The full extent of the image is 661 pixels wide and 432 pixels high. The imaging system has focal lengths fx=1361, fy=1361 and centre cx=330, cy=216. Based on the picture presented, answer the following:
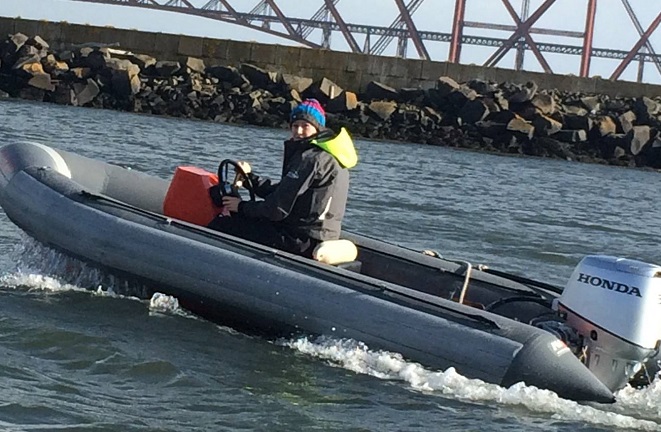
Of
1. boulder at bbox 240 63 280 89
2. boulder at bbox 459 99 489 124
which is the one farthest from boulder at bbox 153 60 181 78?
boulder at bbox 459 99 489 124

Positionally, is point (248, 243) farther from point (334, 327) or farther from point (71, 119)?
point (71, 119)

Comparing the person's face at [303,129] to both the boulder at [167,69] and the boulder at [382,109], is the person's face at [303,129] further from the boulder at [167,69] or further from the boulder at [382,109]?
the boulder at [167,69]

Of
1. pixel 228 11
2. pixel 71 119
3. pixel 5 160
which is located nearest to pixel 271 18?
→ pixel 228 11

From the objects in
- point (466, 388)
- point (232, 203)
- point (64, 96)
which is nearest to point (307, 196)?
point (232, 203)

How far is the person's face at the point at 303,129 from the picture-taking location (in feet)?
21.9

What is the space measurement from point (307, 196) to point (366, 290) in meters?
0.69

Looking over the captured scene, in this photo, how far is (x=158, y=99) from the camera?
24953 millimetres

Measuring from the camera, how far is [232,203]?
7.01m

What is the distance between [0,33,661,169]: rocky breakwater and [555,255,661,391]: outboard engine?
18.2 meters

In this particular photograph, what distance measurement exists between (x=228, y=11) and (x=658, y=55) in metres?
18.3

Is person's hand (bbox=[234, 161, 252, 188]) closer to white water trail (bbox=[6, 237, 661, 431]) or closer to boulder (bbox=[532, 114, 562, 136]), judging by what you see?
white water trail (bbox=[6, 237, 661, 431])

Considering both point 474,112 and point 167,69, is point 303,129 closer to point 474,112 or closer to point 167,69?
point 474,112

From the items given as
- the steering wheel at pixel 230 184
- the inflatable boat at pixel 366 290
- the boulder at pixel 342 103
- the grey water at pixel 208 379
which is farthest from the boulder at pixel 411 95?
the steering wheel at pixel 230 184

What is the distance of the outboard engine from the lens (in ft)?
19.0
